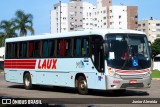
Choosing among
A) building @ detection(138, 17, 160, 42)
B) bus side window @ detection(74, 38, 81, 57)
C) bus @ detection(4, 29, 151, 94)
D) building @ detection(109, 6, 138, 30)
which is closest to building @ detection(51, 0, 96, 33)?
building @ detection(109, 6, 138, 30)

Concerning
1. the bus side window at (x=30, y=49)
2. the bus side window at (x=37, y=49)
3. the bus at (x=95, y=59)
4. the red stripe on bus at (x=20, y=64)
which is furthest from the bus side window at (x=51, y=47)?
the bus side window at (x=30, y=49)

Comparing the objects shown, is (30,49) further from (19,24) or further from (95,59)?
(19,24)

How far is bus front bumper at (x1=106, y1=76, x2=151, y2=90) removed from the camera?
1834 centimetres

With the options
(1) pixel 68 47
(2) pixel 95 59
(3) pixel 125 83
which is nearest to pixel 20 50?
(1) pixel 68 47

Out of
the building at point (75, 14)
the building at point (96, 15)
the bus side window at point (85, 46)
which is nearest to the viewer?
Answer: the bus side window at point (85, 46)

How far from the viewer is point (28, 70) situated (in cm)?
2458

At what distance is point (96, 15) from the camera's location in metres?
172

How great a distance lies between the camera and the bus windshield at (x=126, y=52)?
18484 millimetres

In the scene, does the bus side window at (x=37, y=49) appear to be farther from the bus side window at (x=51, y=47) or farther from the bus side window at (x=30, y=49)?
the bus side window at (x=51, y=47)

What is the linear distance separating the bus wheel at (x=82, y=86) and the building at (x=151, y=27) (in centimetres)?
15939

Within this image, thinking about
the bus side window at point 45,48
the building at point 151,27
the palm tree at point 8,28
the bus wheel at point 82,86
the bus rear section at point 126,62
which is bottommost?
the bus wheel at point 82,86

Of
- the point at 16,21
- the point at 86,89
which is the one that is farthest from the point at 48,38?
the point at 16,21

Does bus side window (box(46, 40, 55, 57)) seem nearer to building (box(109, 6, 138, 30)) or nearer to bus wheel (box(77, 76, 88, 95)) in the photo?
bus wheel (box(77, 76, 88, 95))

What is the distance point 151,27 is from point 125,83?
532ft
